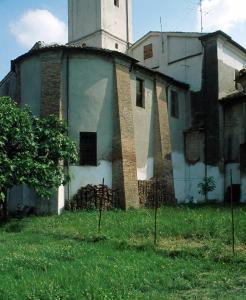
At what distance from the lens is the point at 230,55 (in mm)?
27125

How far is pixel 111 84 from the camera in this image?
22.0 m

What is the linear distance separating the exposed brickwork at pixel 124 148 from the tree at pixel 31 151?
8.97ft

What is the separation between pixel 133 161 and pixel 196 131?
5883 millimetres

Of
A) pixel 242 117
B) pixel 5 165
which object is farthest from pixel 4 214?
pixel 242 117

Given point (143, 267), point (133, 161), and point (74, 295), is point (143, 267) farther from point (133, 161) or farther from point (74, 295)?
point (133, 161)

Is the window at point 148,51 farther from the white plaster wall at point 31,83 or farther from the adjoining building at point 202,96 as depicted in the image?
the white plaster wall at point 31,83

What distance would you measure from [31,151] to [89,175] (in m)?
3.91

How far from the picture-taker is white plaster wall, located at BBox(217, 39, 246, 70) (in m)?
26.3

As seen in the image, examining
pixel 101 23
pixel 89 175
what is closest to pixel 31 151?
pixel 89 175

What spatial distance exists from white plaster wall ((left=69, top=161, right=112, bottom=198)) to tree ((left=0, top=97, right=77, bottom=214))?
1.33 m

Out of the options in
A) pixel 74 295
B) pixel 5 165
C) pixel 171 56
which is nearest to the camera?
pixel 74 295

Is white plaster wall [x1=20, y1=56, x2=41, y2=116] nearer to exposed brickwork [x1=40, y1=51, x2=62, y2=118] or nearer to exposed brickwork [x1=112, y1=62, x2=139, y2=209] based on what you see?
exposed brickwork [x1=40, y1=51, x2=62, y2=118]

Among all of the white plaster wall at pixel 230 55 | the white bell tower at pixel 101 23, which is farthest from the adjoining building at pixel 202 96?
the white bell tower at pixel 101 23

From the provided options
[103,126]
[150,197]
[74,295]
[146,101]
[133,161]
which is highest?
[146,101]
